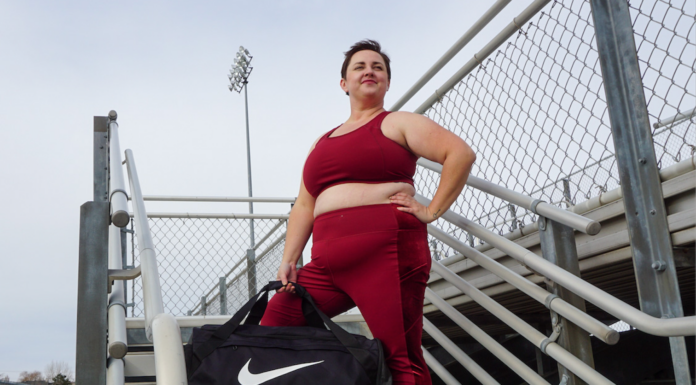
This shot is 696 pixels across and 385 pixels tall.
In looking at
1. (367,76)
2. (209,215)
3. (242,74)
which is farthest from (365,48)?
(242,74)

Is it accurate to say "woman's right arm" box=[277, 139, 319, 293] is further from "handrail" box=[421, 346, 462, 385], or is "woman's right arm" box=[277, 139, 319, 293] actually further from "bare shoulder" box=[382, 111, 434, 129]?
"handrail" box=[421, 346, 462, 385]

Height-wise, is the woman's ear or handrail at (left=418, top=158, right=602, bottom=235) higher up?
the woman's ear

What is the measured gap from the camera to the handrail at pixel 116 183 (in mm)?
1482

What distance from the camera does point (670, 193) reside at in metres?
1.74

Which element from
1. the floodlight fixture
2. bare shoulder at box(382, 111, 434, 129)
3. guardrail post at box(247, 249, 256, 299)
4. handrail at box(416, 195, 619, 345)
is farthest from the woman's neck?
the floodlight fixture

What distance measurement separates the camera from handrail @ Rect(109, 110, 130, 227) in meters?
1.48

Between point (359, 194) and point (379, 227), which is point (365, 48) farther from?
point (379, 227)

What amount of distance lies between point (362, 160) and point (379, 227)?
27cm

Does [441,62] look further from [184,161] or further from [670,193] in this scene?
[184,161]

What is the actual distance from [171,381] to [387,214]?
1.04 m

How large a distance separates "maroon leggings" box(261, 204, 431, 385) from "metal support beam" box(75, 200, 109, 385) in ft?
2.28

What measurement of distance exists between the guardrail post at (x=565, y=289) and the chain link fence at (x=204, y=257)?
291 cm

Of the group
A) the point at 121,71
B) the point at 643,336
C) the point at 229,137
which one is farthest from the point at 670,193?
the point at 229,137

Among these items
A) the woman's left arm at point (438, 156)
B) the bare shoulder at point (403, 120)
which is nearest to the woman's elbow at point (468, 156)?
the woman's left arm at point (438, 156)
